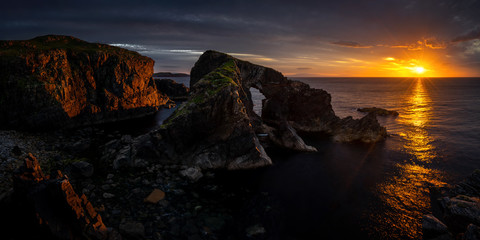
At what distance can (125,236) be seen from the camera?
16.8 m

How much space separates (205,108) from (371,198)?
24679 mm

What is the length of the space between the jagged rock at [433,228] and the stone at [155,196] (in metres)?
25.3

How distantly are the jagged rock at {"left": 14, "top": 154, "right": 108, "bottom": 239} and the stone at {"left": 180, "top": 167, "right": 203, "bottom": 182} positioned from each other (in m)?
13.1

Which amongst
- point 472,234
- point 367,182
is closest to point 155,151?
point 367,182

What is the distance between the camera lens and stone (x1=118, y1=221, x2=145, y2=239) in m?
16.9

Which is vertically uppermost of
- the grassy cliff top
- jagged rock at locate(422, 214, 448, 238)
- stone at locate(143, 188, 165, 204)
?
the grassy cliff top

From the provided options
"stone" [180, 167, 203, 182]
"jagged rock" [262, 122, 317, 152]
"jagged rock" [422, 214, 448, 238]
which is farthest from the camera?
"jagged rock" [262, 122, 317, 152]

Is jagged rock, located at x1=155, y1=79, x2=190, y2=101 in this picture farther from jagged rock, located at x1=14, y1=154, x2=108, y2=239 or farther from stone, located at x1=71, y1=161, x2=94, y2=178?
jagged rock, located at x1=14, y1=154, x2=108, y2=239

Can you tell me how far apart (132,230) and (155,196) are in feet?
16.8

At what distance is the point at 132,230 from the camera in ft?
56.6

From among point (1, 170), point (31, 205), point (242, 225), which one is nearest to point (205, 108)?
point (242, 225)

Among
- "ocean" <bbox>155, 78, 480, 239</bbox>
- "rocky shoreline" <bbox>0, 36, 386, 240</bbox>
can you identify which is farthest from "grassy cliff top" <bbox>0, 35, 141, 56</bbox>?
"ocean" <bbox>155, 78, 480, 239</bbox>

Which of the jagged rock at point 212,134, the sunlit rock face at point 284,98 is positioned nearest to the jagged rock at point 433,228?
the jagged rock at point 212,134

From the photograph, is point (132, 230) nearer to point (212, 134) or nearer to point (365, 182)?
point (212, 134)
